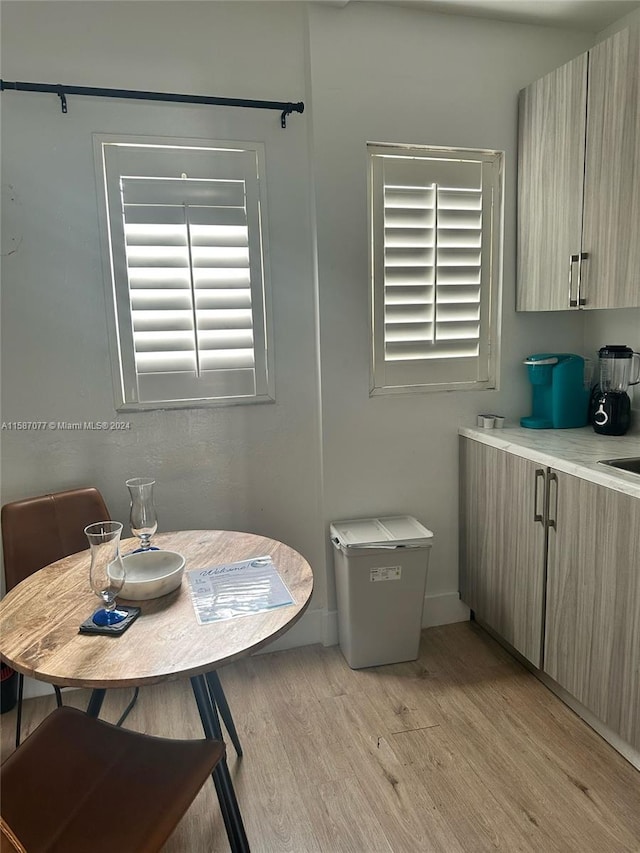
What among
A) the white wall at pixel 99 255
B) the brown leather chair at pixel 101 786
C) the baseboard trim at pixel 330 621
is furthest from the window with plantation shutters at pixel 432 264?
the brown leather chair at pixel 101 786

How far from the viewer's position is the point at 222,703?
1720 millimetres

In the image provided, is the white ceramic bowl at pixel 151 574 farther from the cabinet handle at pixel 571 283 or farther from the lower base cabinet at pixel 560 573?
the cabinet handle at pixel 571 283

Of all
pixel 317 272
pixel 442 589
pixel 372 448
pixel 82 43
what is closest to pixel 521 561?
pixel 442 589

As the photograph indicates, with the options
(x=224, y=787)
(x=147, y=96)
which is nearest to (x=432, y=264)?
(x=147, y=96)

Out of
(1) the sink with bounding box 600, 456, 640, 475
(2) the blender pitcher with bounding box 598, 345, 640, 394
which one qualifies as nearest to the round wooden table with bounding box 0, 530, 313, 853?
(1) the sink with bounding box 600, 456, 640, 475

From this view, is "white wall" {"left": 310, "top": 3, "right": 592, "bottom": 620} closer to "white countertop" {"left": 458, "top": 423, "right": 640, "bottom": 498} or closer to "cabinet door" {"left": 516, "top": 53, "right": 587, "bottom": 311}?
"cabinet door" {"left": 516, "top": 53, "right": 587, "bottom": 311}

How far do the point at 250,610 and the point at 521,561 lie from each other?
130 cm

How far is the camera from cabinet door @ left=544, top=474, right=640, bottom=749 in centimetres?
172

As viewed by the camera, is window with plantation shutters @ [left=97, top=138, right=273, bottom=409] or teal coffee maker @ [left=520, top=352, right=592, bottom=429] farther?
teal coffee maker @ [left=520, top=352, right=592, bottom=429]

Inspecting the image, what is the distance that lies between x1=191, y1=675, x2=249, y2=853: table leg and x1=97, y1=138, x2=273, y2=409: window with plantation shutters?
1.25m

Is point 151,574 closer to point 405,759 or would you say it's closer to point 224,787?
point 224,787

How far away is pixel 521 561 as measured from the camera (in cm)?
224

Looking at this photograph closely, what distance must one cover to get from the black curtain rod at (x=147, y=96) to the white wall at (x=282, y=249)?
0.12 ft

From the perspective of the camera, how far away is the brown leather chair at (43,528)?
1.96 meters
